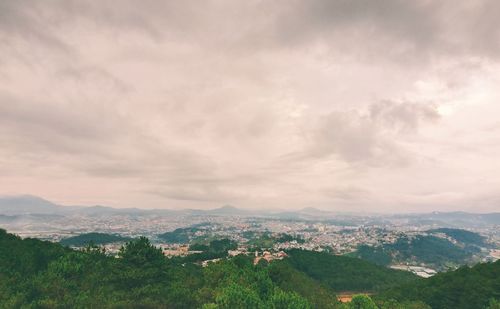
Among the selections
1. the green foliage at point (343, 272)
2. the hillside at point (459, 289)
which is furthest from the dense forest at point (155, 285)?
the green foliage at point (343, 272)

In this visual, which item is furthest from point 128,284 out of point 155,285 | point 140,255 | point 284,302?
point 284,302

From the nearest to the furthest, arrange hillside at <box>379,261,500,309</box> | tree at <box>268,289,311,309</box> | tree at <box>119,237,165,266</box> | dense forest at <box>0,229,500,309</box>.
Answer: dense forest at <box>0,229,500,309</box>
tree at <box>268,289,311,309</box>
tree at <box>119,237,165,266</box>
hillside at <box>379,261,500,309</box>

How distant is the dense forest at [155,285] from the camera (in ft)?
112

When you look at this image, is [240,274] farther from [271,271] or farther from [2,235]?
[2,235]

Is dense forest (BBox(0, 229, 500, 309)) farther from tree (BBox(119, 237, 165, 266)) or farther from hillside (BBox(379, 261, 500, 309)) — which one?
tree (BBox(119, 237, 165, 266))

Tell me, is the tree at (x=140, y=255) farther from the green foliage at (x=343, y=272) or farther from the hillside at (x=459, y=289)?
the green foliage at (x=343, y=272)

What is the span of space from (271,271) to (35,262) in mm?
35119

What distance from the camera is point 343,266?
112125 mm

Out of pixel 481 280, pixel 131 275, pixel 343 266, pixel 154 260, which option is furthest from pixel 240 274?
pixel 343 266

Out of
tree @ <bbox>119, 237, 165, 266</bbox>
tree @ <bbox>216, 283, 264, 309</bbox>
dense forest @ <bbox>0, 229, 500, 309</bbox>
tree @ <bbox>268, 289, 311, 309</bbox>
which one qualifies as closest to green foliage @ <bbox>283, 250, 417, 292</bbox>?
dense forest @ <bbox>0, 229, 500, 309</bbox>

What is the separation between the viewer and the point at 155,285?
40438 millimetres

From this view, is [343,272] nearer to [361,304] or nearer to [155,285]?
[361,304]

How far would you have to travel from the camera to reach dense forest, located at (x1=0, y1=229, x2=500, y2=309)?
112 ft

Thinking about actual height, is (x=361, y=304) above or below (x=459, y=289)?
above
